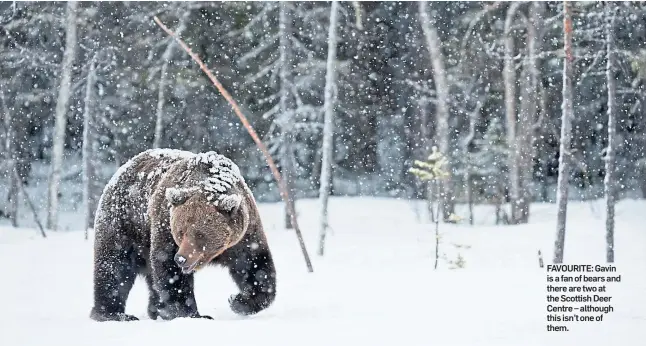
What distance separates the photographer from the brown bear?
383 cm

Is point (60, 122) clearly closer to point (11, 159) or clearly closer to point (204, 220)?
point (11, 159)

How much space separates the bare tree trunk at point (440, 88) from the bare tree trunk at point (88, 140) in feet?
17.0

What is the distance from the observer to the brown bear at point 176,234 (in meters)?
3.83

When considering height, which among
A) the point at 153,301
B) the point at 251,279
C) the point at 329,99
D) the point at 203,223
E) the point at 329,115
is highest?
the point at 329,99

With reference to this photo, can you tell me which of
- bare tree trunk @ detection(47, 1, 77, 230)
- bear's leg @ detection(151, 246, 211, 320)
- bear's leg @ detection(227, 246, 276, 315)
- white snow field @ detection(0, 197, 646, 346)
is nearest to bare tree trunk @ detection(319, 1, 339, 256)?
white snow field @ detection(0, 197, 646, 346)

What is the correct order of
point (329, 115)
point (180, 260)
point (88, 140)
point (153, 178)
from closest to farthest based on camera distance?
point (180, 260) → point (153, 178) → point (329, 115) → point (88, 140)

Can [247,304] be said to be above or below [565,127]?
below

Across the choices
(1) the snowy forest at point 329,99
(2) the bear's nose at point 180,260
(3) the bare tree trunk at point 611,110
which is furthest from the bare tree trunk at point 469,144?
(2) the bear's nose at point 180,260

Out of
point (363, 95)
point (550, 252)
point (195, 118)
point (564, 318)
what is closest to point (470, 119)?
point (363, 95)

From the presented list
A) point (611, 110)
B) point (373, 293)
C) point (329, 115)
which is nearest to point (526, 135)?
point (329, 115)

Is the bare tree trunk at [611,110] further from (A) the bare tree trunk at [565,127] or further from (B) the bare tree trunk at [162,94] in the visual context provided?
(B) the bare tree trunk at [162,94]

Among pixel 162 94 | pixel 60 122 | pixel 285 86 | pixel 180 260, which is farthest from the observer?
pixel 162 94

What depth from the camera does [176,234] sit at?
3.82 metres

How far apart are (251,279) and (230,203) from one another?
0.70 meters
